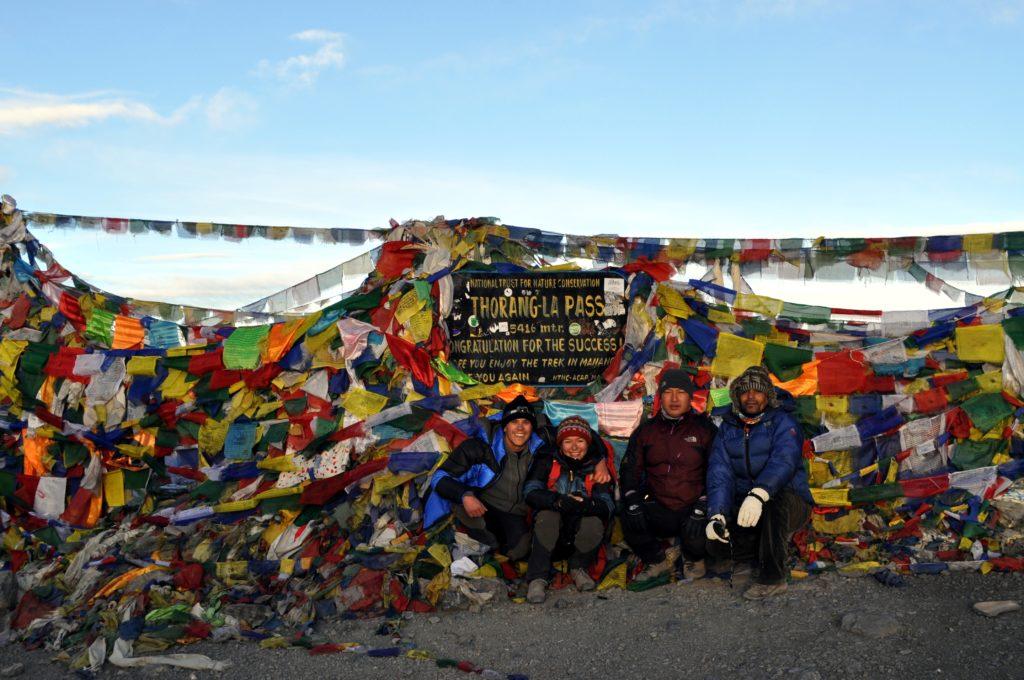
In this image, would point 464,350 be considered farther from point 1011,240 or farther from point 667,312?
point 1011,240

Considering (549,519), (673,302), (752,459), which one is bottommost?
(549,519)

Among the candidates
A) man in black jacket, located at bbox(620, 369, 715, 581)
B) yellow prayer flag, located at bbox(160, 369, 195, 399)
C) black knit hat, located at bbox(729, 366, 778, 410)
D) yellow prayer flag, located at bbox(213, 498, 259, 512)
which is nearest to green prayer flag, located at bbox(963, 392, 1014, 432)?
black knit hat, located at bbox(729, 366, 778, 410)

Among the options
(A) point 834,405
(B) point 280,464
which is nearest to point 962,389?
(A) point 834,405

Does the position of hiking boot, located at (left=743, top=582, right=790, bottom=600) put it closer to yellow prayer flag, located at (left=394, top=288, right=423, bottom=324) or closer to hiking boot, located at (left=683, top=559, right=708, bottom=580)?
hiking boot, located at (left=683, top=559, right=708, bottom=580)

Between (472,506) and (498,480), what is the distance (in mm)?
372

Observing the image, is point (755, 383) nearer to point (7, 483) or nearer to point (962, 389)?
point (962, 389)

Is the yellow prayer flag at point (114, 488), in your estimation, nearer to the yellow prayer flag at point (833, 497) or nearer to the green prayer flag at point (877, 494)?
the yellow prayer flag at point (833, 497)

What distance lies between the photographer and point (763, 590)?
641 cm

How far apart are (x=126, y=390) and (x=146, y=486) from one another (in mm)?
971

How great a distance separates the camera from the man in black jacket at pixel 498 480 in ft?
23.0

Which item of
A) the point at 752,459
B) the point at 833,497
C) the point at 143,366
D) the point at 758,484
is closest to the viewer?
the point at 758,484

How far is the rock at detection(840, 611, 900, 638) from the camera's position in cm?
565

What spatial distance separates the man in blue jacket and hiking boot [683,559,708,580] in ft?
0.74

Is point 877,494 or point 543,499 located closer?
point 543,499
